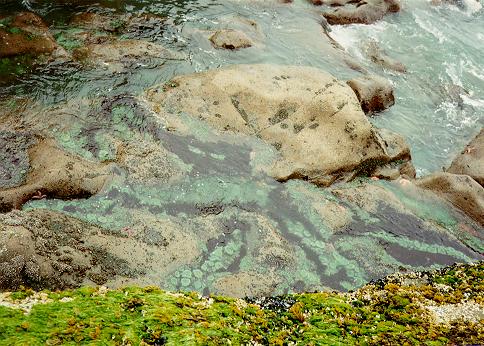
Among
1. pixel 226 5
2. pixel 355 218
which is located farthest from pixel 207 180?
pixel 226 5

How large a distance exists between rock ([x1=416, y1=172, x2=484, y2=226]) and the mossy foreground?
5528 millimetres

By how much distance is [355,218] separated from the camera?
995 cm

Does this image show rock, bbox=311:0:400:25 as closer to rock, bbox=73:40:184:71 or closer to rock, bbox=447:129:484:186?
rock, bbox=447:129:484:186

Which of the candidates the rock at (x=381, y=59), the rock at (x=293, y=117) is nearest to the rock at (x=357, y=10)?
the rock at (x=381, y=59)

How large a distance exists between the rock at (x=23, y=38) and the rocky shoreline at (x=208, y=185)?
0.06 meters

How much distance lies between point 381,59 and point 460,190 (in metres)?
8.97

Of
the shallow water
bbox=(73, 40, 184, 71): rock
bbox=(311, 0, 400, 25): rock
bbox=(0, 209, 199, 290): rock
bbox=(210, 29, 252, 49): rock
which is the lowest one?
bbox=(0, 209, 199, 290): rock

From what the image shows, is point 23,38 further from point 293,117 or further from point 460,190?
point 460,190

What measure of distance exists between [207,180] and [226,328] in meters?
4.99

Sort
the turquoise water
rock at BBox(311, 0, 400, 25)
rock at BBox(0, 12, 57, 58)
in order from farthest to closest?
rock at BBox(311, 0, 400, 25) → the turquoise water → rock at BBox(0, 12, 57, 58)

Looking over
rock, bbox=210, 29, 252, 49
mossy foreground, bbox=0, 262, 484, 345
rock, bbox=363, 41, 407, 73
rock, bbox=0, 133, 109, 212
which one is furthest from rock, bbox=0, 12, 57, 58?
rock, bbox=363, 41, 407, 73

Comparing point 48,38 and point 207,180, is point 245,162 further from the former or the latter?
point 48,38

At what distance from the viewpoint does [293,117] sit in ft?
38.8

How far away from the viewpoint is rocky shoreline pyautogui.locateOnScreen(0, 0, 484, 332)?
7805mm
